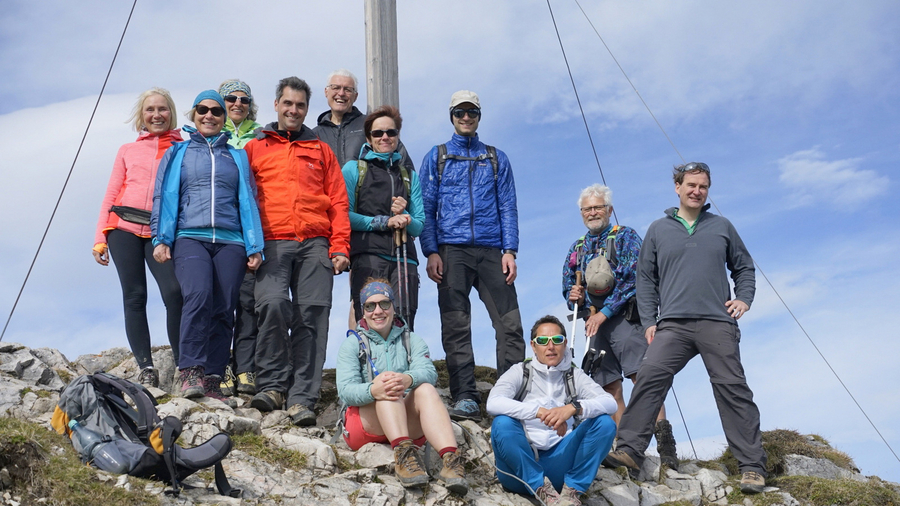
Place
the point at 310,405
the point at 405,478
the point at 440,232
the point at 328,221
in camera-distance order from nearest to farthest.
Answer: the point at 405,478
the point at 310,405
the point at 328,221
the point at 440,232

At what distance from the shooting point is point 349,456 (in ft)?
23.2

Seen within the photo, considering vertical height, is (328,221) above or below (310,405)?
above

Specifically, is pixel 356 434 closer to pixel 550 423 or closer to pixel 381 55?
pixel 550 423

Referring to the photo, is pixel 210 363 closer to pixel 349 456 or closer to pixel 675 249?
pixel 349 456

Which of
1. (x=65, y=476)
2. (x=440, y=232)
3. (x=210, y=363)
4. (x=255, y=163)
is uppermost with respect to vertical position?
(x=255, y=163)

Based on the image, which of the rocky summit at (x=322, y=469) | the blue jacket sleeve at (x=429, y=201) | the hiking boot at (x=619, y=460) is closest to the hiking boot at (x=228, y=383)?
the rocky summit at (x=322, y=469)

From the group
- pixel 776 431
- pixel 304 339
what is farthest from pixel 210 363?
pixel 776 431

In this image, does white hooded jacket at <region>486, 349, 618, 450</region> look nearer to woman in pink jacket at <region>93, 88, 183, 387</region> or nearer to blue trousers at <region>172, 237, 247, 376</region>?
blue trousers at <region>172, 237, 247, 376</region>

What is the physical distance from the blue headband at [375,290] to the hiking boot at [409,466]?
50.0 inches

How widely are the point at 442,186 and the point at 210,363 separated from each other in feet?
9.71

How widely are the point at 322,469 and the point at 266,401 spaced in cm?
106

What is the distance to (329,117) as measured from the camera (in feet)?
31.0

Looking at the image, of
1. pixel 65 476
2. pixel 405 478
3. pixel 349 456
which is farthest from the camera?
pixel 349 456

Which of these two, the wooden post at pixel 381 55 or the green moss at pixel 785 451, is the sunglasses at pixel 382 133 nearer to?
the wooden post at pixel 381 55
